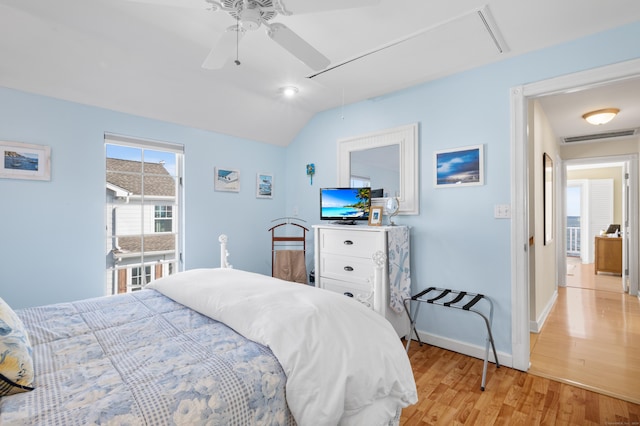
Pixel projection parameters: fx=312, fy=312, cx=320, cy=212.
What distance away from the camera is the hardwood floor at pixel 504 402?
72.5 inches

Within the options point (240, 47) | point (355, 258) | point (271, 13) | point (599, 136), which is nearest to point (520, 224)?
point (355, 258)

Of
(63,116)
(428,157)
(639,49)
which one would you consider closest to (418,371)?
(428,157)

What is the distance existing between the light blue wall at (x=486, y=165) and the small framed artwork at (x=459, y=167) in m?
0.05

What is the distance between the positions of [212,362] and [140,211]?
95.4 inches

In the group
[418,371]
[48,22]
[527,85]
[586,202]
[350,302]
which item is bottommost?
[418,371]

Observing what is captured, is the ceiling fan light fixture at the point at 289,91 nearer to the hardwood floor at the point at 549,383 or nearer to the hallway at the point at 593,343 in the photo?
the hardwood floor at the point at 549,383

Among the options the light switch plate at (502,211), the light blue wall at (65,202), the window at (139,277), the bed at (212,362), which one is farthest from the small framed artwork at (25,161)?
the light switch plate at (502,211)

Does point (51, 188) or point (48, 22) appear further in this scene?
point (51, 188)

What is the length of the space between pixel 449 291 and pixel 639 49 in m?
2.06

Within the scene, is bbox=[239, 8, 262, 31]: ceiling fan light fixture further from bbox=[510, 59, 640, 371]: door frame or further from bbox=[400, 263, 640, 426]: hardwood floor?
bbox=[400, 263, 640, 426]: hardwood floor

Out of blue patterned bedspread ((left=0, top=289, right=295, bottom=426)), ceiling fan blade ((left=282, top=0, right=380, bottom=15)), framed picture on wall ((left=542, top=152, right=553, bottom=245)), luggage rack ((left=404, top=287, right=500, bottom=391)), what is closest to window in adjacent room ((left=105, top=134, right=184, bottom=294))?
blue patterned bedspread ((left=0, top=289, right=295, bottom=426))

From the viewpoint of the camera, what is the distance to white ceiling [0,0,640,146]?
1896mm

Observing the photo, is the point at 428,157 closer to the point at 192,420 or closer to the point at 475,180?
the point at 475,180

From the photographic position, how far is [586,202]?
7.07 metres
